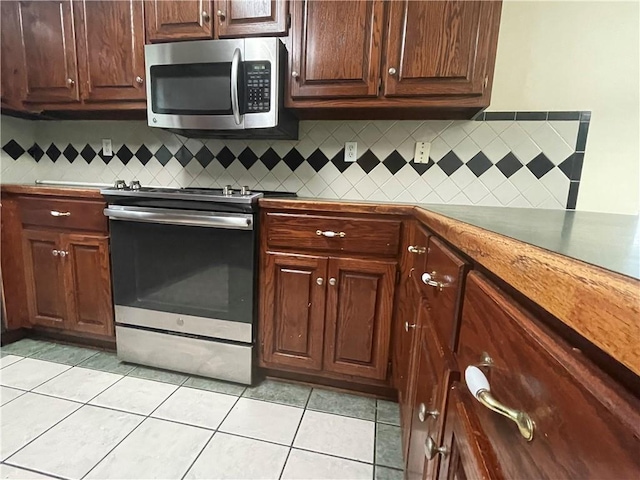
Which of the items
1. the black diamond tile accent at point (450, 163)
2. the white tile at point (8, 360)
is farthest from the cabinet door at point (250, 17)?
the white tile at point (8, 360)

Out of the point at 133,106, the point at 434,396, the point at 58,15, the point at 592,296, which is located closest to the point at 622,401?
the point at 592,296

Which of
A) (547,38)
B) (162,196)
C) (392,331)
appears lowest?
(392,331)

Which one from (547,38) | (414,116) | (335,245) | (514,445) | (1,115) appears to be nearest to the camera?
(514,445)

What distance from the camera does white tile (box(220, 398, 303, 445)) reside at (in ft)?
4.06

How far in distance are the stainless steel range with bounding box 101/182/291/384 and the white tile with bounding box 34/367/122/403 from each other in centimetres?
14

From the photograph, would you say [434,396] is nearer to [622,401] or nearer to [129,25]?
[622,401]

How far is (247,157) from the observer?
193 centimetres

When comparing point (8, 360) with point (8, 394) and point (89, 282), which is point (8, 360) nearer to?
point (8, 394)

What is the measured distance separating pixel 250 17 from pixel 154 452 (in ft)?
5.98

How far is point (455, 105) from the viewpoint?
1419mm

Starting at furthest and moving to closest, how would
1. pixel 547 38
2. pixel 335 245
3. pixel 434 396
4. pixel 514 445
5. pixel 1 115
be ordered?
pixel 1 115 < pixel 547 38 < pixel 335 245 < pixel 434 396 < pixel 514 445

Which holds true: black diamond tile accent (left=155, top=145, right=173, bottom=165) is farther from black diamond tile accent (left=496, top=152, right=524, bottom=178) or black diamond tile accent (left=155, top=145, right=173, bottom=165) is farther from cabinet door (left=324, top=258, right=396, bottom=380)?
black diamond tile accent (left=496, top=152, right=524, bottom=178)

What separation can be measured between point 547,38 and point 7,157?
3168 mm

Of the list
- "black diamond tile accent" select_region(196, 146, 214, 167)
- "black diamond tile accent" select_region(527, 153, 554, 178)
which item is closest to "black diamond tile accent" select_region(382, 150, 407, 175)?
"black diamond tile accent" select_region(527, 153, 554, 178)
